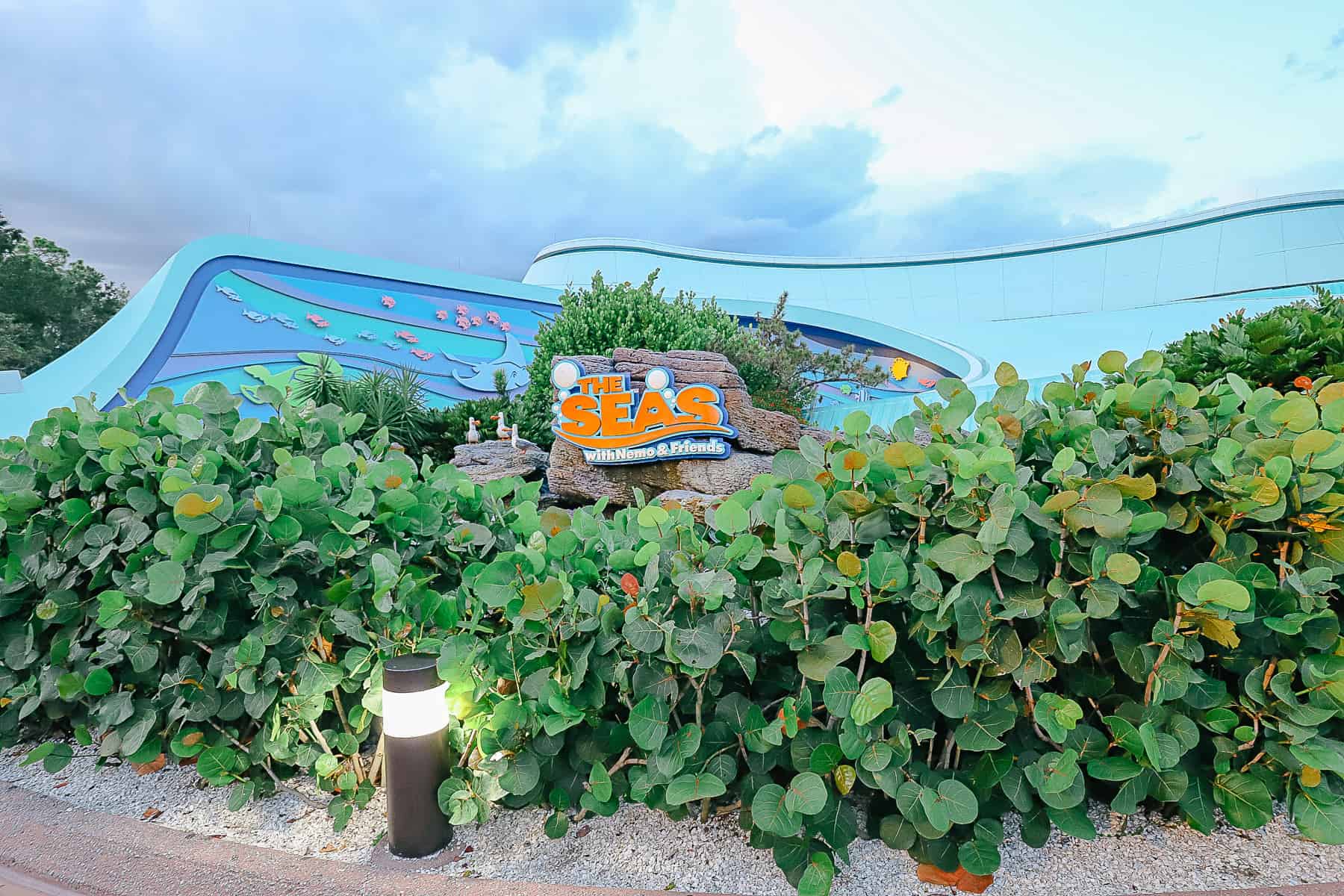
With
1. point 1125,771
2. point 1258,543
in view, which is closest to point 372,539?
point 1125,771

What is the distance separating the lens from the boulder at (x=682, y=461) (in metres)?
8.60

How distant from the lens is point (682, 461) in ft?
28.6

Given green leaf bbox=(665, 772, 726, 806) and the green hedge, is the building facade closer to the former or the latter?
the green hedge

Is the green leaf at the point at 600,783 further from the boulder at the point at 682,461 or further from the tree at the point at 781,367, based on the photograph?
the tree at the point at 781,367

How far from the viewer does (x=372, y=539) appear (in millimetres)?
2150

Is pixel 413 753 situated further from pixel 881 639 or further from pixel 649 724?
pixel 881 639

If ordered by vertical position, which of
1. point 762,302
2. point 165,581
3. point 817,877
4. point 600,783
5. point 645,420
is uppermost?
point 762,302

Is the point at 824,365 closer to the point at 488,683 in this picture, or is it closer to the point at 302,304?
the point at 302,304

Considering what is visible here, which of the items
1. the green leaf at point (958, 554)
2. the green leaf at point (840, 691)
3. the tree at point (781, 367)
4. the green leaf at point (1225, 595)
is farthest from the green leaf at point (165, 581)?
the tree at point (781, 367)

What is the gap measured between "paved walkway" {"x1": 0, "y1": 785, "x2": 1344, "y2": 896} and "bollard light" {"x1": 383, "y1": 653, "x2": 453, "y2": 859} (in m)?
0.10

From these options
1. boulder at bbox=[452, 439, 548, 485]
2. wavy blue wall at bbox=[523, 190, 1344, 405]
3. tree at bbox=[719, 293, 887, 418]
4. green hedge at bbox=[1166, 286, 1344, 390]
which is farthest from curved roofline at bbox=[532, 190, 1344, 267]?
green hedge at bbox=[1166, 286, 1344, 390]

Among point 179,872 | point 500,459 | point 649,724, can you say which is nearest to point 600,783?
point 649,724

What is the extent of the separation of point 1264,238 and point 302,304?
29.6 metres

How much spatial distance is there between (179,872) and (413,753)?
0.68 m
